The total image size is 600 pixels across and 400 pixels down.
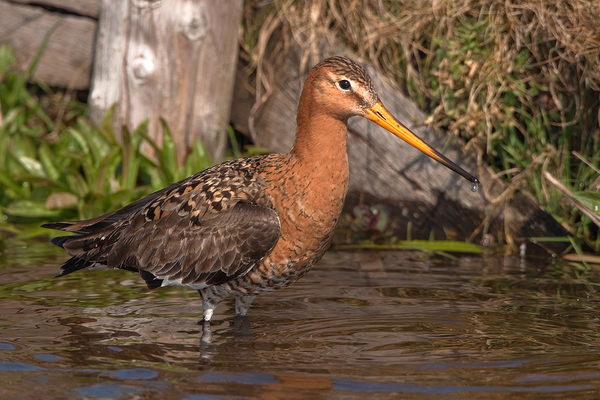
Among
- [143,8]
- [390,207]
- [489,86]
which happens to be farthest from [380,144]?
[143,8]

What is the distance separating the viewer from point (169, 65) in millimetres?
7305

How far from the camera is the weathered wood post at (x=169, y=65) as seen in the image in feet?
23.6

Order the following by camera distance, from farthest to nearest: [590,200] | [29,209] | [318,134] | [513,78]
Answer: [29,209]
[513,78]
[590,200]
[318,134]

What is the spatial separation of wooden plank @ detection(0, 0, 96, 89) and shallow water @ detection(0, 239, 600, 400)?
2.40 m

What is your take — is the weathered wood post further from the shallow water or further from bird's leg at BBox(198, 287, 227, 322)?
bird's leg at BBox(198, 287, 227, 322)

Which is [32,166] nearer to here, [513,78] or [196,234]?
[196,234]

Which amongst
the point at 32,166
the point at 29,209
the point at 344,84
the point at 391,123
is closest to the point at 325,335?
the point at 391,123

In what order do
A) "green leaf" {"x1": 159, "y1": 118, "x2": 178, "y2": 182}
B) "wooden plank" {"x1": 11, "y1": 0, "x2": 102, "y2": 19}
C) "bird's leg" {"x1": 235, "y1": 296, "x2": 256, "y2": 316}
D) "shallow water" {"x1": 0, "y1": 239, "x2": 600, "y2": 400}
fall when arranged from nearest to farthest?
"shallow water" {"x1": 0, "y1": 239, "x2": 600, "y2": 400} < "bird's leg" {"x1": 235, "y1": 296, "x2": 256, "y2": 316} < "green leaf" {"x1": 159, "y1": 118, "x2": 178, "y2": 182} < "wooden plank" {"x1": 11, "y1": 0, "x2": 102, "y2": 19}

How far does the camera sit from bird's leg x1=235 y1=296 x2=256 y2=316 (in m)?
5.14

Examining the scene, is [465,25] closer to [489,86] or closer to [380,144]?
[489,86]

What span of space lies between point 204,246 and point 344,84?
4.38 ft

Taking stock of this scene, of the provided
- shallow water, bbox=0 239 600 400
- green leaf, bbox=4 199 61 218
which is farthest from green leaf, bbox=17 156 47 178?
shallow water, bbox=0 239 600 400

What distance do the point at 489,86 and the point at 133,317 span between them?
3.52 m

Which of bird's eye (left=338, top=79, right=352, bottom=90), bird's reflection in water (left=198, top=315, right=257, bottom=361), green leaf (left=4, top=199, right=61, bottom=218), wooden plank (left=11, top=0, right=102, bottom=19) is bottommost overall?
bird's reflection in water (left=198, top=315, right=257, bottom=361)
